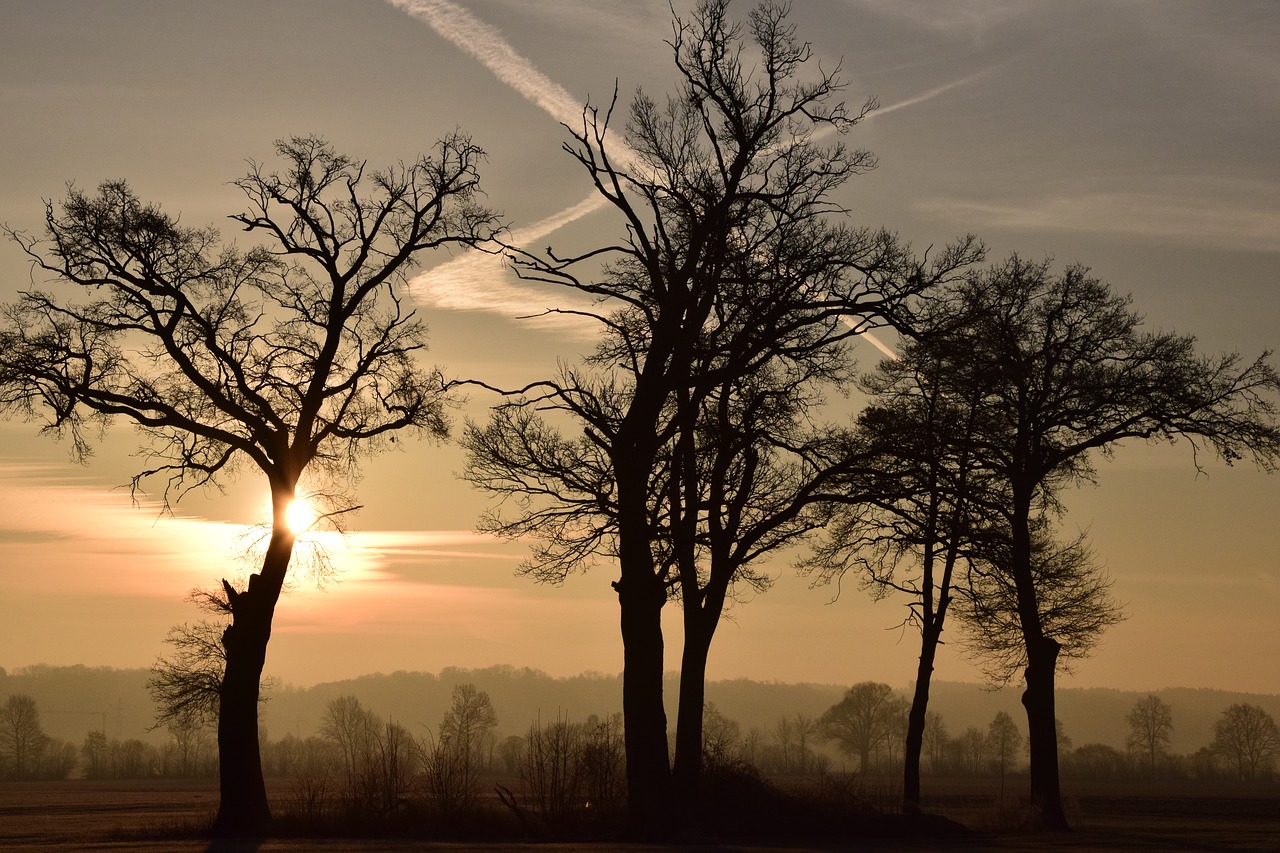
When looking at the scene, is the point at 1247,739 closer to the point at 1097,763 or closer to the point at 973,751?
the point at 1097,763

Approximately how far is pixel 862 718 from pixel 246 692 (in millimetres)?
120789

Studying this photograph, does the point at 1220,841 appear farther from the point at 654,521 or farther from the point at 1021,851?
the point at 654,521

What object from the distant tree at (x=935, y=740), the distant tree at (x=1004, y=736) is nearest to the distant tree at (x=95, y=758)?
the distant tree at (x=935, y=740)

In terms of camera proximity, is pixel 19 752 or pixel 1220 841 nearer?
pixel 1220 841

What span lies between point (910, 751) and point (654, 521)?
48.4ft

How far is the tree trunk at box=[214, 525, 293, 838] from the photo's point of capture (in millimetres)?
23188

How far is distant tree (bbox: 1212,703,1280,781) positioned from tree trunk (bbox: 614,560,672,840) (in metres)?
136

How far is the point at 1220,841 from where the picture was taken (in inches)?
910

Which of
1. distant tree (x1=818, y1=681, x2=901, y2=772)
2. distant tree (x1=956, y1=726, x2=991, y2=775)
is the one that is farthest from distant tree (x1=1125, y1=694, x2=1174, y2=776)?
distant tree (x1=818, y1=681, x2=901, y2=772)

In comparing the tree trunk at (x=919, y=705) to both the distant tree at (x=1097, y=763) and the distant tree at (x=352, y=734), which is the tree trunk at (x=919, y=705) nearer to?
the distant tree at (x=352, y=734)

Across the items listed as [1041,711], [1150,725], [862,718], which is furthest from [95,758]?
[1150,725]

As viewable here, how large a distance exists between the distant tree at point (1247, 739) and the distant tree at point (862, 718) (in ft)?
128

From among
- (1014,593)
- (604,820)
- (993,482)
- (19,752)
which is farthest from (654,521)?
(19,752)

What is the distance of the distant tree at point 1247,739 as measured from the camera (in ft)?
455
